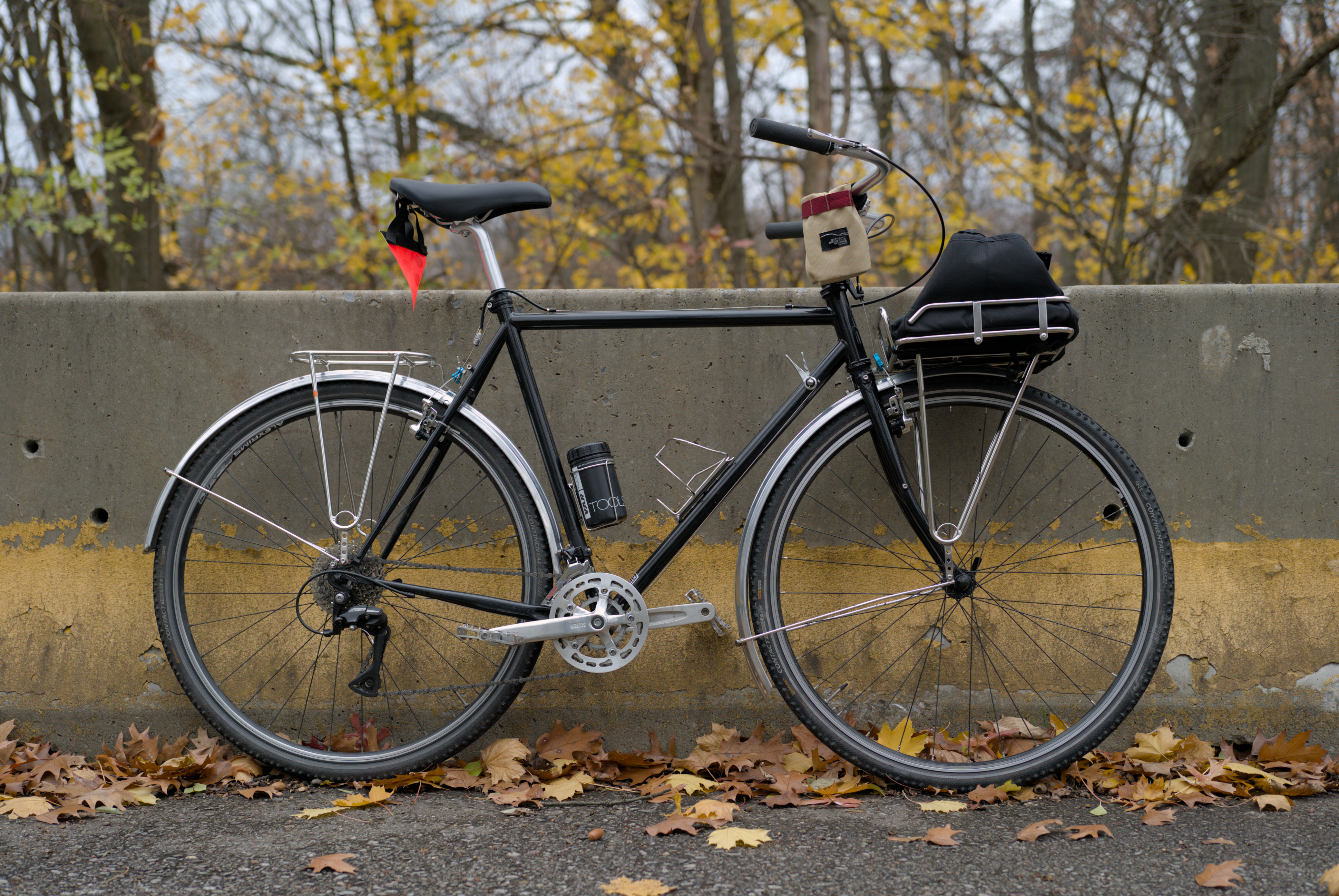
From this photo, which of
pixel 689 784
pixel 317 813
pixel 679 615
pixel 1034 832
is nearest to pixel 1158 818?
pixel 1034 832

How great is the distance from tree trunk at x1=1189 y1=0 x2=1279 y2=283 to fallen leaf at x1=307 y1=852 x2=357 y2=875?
7.02 meters

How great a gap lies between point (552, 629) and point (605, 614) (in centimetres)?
14

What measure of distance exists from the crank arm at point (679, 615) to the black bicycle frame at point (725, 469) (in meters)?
0.09

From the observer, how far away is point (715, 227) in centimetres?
865

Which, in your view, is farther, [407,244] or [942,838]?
[407,244]

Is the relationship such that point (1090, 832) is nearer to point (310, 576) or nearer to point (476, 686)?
point (476, 686)

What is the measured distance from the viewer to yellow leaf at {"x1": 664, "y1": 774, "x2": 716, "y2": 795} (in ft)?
7.89

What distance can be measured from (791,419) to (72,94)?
986 cm

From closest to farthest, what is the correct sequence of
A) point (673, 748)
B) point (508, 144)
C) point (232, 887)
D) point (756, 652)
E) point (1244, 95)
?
point (232, 887) → point (756, 652) → point (673, 748) → point (1244, 95) → point (508, 144)

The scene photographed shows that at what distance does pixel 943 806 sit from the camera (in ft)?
7.53

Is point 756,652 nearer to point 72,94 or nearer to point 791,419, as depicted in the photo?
point 791,419

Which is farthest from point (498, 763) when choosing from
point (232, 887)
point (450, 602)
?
point (232, 887)

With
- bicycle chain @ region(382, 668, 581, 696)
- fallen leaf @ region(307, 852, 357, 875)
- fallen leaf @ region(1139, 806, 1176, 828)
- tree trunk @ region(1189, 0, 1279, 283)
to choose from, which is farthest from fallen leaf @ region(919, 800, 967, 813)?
tree trunk @ region(1189, 0, 1279, 283)

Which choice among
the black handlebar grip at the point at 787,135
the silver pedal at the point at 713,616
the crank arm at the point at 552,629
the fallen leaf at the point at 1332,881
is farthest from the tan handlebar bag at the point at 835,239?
the fallen leaf at the point at 1332,881
